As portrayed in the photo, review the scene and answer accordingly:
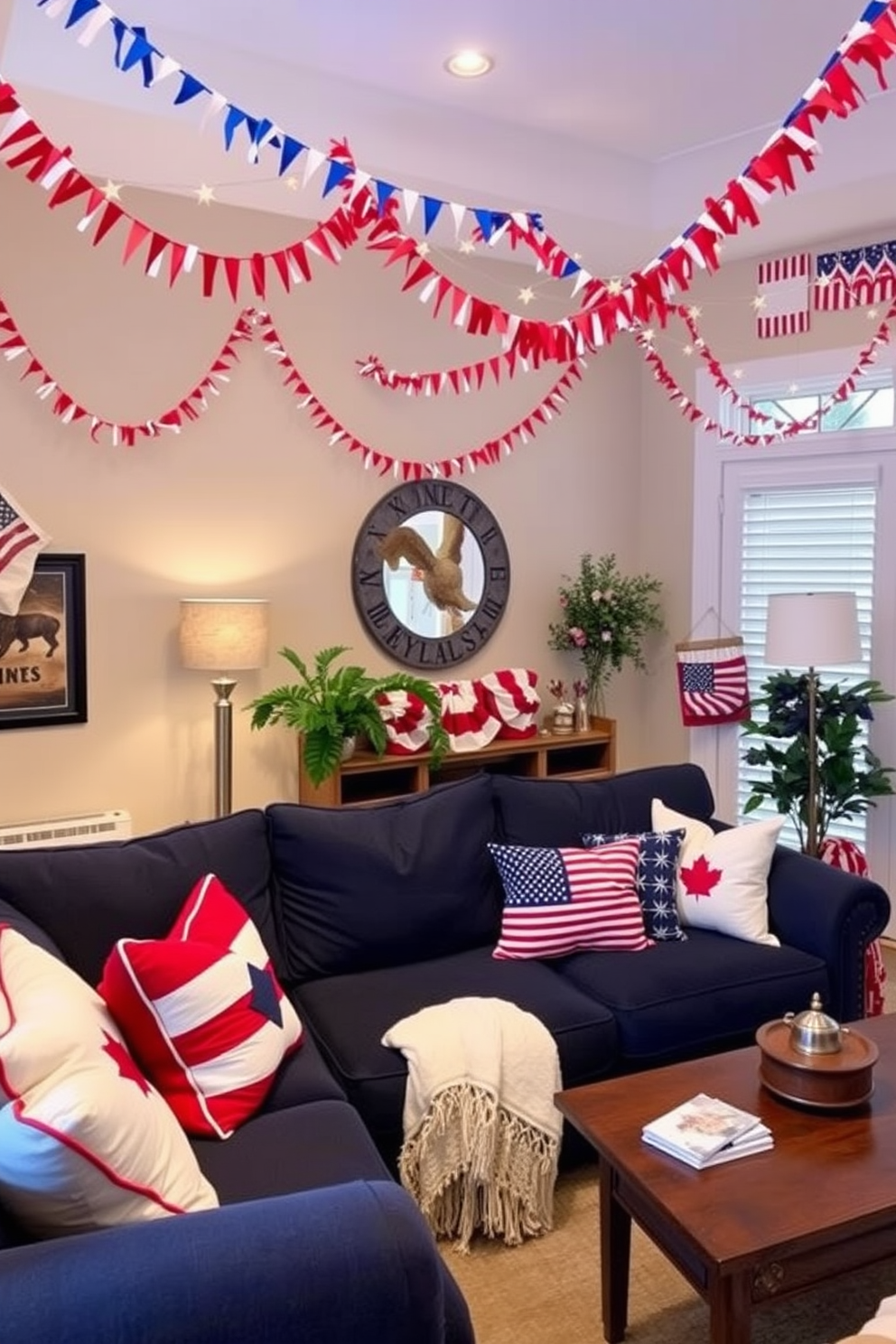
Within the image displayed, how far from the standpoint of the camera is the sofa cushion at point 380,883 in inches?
114

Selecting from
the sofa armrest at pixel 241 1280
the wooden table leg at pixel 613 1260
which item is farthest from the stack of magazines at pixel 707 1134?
the sofa armrest at pixel 241 1280

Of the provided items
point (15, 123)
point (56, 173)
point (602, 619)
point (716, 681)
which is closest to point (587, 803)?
point (716, 681)

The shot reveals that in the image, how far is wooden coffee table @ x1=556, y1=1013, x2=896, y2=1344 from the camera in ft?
5.73

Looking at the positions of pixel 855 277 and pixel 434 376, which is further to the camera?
pixel 434 376

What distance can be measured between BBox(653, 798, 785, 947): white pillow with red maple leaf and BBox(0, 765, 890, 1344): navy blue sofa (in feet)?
0.21

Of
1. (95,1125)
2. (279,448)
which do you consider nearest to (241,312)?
(279,448)

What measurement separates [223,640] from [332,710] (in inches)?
19.9

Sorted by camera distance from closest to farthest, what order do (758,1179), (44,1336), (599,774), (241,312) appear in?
(44,1336) < (758,1179) < (241,312) < (599,774)

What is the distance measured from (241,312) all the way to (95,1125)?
3504 mm

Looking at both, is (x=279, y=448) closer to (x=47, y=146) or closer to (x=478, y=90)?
(x=478, y=90)

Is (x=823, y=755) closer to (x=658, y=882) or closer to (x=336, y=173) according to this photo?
(x=658, y=882)

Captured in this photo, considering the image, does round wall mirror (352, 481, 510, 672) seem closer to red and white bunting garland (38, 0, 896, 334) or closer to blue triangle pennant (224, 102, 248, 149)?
red and white bunting garland (38, 0, 896, 334)

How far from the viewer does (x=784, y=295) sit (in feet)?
15.4

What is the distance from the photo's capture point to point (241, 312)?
13.9ft
